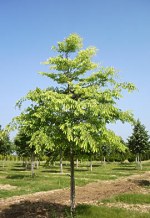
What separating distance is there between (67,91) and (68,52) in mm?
2095

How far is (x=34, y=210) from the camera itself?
55.6 ft

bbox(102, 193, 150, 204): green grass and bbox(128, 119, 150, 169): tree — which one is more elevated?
bbox(128, 119, 150, 169): tree

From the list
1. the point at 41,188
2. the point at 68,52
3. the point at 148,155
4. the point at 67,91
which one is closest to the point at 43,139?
the point at 67,91

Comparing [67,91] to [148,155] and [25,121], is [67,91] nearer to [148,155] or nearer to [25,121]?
[25,121]

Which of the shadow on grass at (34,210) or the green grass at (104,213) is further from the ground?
the green grass at (104,213)

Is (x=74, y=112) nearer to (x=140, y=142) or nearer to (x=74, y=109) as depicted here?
(x=74, y=109)

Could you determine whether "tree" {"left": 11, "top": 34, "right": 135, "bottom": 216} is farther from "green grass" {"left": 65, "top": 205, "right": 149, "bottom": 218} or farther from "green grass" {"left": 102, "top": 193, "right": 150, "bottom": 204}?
"green grass" {"left": 102, "top": 193, "right": 150, "bottom": 204}

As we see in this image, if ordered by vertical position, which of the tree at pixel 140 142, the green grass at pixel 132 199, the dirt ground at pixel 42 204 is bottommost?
the dirt ground at pixel 42 204

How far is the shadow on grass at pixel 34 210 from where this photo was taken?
620 inches

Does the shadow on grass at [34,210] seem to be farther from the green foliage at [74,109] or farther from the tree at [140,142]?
the tree at [140,142]

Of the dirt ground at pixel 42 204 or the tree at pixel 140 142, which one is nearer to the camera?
the dirt ground at pixel 42 204

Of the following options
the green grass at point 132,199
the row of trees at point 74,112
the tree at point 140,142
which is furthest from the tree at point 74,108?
the tree at point 140,142

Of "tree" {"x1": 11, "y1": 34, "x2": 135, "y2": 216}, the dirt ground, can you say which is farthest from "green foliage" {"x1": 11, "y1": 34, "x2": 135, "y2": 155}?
the dirt ground

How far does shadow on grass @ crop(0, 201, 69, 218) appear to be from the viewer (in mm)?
15750
